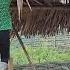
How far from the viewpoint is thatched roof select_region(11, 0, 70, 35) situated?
2.41 metres

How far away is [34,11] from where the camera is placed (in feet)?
8.14

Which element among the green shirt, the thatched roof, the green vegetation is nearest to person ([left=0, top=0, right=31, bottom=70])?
the green shirt

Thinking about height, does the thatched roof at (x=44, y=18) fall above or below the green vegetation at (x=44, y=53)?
above

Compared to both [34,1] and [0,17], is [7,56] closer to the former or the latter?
[0,17]

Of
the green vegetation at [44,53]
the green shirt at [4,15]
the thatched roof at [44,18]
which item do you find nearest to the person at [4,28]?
the green shirt at [4,15]

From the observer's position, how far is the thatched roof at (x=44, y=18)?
2409mm

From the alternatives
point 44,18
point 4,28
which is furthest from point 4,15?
point 44,18

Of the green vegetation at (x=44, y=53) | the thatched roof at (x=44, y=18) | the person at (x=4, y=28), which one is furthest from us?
the green vegetation at (x=44, y=53)

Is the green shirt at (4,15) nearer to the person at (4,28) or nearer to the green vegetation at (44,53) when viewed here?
the person at (4,28)

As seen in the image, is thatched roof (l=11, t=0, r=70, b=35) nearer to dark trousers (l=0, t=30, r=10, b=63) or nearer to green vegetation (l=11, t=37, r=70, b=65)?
dark trousers (l=0, t=30, r=10, b=63)

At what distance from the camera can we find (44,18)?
2.67 metres

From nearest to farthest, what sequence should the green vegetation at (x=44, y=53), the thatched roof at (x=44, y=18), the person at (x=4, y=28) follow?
1. the person at (x=4, y=28)
2. the thatched roof at (x=44, y=18)
3. the green vegetation at (x=44, y=53)

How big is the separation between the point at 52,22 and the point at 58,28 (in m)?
0.28

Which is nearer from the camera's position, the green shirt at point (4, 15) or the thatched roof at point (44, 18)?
the green shirt at point (4, 15)
